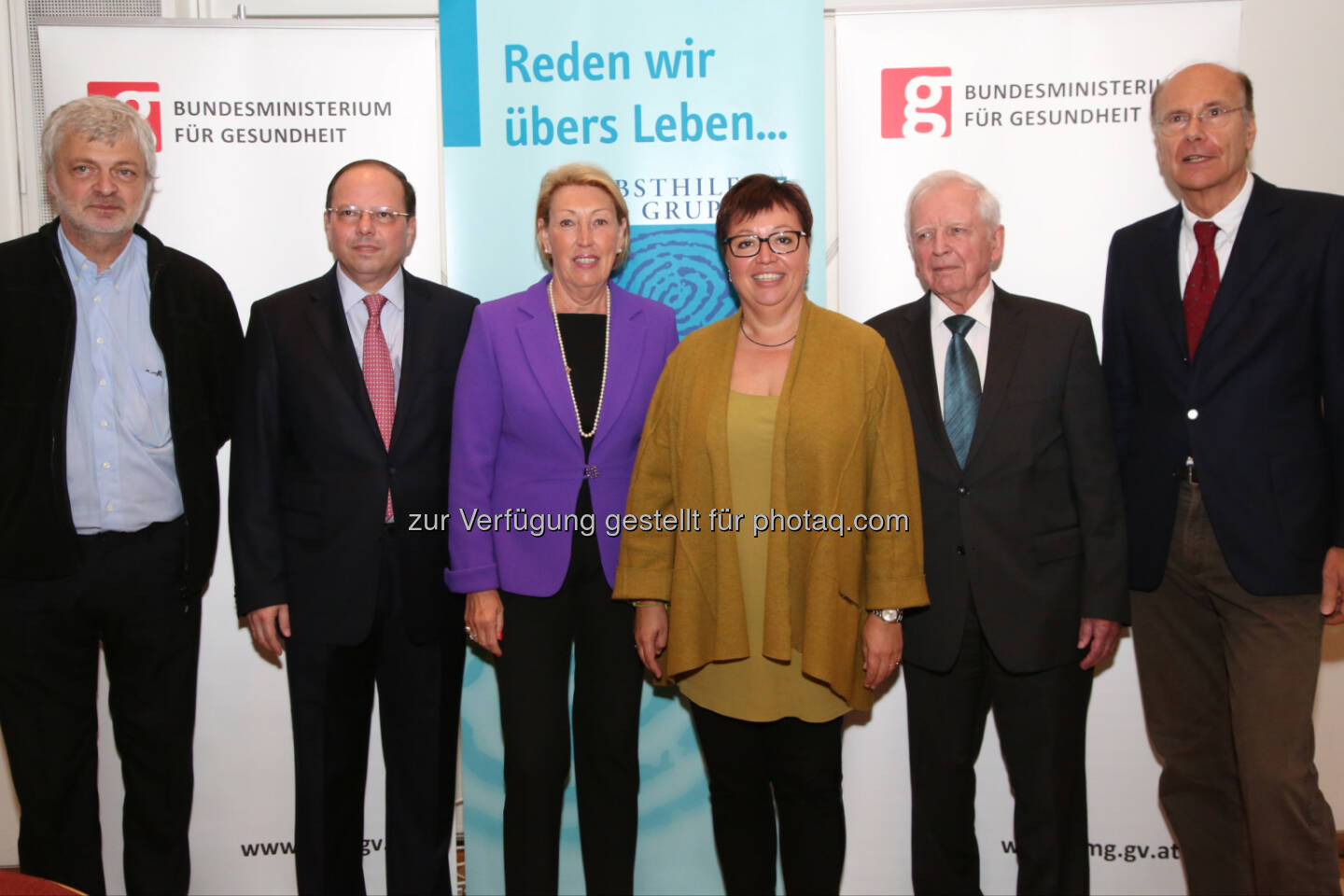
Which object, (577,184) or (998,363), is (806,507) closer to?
(998,363)

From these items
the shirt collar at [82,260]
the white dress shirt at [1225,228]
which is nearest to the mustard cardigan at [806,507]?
the white dress shirt at [1225,228]

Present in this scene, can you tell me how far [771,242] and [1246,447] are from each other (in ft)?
4.25

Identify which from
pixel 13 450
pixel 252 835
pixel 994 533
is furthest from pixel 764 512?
pixel 252 835

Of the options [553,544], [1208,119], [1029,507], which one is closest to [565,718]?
[553,544]

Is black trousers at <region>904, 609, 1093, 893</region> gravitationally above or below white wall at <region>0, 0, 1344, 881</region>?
below

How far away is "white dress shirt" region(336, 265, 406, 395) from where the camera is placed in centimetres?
244

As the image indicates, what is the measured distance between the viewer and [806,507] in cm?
203

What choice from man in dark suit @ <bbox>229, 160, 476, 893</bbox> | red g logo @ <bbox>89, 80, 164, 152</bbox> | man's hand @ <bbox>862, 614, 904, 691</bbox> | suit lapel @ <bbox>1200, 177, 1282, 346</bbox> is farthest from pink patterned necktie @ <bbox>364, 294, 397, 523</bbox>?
suit lapel @ <bbox>1200, 177, 1282, 346</bbox>

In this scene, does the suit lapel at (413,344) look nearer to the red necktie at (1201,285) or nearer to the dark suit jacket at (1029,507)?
the dark suit jacket at (1029,507)

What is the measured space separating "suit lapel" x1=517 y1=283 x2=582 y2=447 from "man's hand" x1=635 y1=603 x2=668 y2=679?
1.45ft

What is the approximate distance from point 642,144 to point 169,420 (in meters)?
1.59

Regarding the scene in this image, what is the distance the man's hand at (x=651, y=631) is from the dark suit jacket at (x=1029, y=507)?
2.22 ft

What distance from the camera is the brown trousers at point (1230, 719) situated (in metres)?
2.28

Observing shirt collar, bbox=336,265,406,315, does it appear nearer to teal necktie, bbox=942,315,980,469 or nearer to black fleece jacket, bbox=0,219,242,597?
black fleece jacket, bbox=0,219,242,597
